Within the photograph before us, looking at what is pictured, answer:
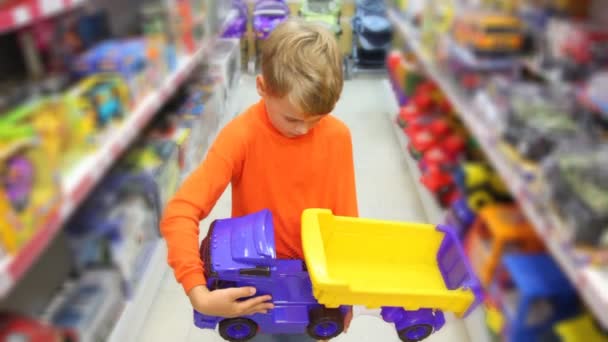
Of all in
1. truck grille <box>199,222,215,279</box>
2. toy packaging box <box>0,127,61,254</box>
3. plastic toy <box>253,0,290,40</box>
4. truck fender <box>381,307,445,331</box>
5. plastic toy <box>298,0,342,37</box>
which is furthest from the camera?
plastic toy <box>253,0,290,40</box>

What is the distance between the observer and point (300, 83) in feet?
2.91

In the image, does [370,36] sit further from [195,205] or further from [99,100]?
[195,205]

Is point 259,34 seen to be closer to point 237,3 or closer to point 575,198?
point 237,3

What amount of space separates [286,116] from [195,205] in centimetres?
26

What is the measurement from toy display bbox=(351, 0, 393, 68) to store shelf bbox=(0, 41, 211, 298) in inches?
117

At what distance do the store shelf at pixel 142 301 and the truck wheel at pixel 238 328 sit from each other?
0.54 metres

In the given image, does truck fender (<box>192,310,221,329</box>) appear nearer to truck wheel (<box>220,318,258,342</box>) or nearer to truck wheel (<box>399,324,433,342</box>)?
truck wheel (<box>220,318,258,342</box>)

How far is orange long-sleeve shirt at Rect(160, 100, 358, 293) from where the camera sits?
35.5 inches

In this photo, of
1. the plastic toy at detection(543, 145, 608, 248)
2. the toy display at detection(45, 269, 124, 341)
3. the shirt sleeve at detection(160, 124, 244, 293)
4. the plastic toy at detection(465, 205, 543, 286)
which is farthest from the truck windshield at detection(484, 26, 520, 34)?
the toy display at detection(45, 269, 124, 341)

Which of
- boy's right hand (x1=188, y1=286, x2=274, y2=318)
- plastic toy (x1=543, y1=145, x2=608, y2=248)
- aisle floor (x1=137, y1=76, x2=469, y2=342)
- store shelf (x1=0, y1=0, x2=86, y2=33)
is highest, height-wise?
store shelf (x1=0, y1=0, x2=86, y2=33)

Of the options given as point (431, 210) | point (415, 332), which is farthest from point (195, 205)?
point (431, 210)

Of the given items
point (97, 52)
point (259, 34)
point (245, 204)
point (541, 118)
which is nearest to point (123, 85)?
point (97, 52)

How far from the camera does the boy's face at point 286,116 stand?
93 centimetres

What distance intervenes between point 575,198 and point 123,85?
48.8 inches
